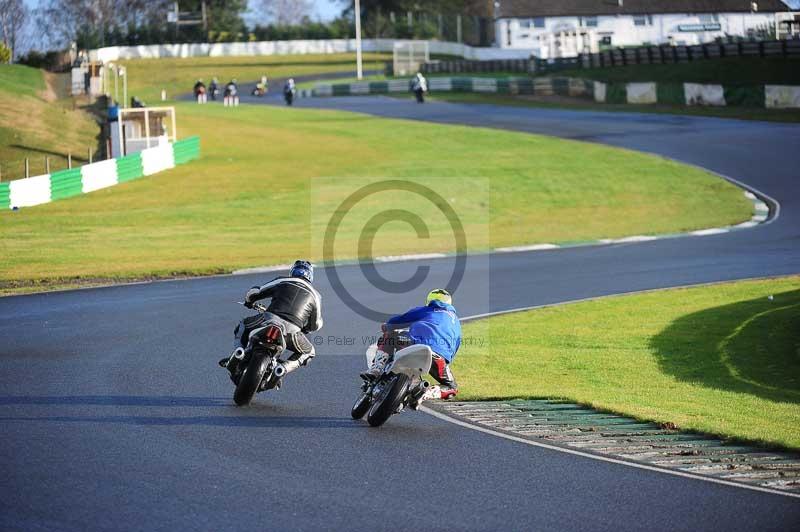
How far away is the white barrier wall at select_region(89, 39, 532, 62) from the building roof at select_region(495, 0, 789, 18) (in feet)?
30.4

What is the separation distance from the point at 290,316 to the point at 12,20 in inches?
4648

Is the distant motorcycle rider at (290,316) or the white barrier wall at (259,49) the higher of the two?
the white barrier wall at (259,49)

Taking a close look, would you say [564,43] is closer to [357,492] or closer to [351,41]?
[351,41]

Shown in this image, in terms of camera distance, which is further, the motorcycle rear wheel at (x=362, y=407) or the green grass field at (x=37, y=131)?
the green grass field at (x=37, y=131)

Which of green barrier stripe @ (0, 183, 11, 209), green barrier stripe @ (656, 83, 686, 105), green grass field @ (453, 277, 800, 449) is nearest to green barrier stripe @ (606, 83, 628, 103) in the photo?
green barrier stripe @ (656, 83, 686, 105)

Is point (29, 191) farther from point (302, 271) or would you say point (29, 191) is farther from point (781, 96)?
point (781, 96)

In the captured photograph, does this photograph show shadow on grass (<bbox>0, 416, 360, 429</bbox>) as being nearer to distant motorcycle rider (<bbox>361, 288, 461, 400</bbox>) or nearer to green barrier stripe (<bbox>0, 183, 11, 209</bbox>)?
distant motorcycle rider (<bbox>361, 288, 461, 400</bbox>)

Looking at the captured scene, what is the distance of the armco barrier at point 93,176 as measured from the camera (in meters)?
33.8

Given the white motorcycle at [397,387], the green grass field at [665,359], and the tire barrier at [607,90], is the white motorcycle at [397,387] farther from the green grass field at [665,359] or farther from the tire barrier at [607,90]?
the tire barrier at [607,90]

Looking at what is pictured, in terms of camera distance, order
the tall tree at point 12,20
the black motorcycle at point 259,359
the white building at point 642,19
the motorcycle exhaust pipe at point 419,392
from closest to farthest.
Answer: the motorcycle exhaust pipe at point 419,392 < the black motorcycle at point 259,359 < the white building at point 642,19 < the tall tree at point 12,20

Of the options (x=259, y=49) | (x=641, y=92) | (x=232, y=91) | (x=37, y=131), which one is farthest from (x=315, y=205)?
(x=259, y=49)

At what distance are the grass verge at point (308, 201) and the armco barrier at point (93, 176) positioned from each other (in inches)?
20.8

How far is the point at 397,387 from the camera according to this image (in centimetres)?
1088

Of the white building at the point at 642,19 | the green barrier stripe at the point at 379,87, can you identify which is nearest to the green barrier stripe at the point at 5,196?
the green barrier stripe at the point at 379,87
